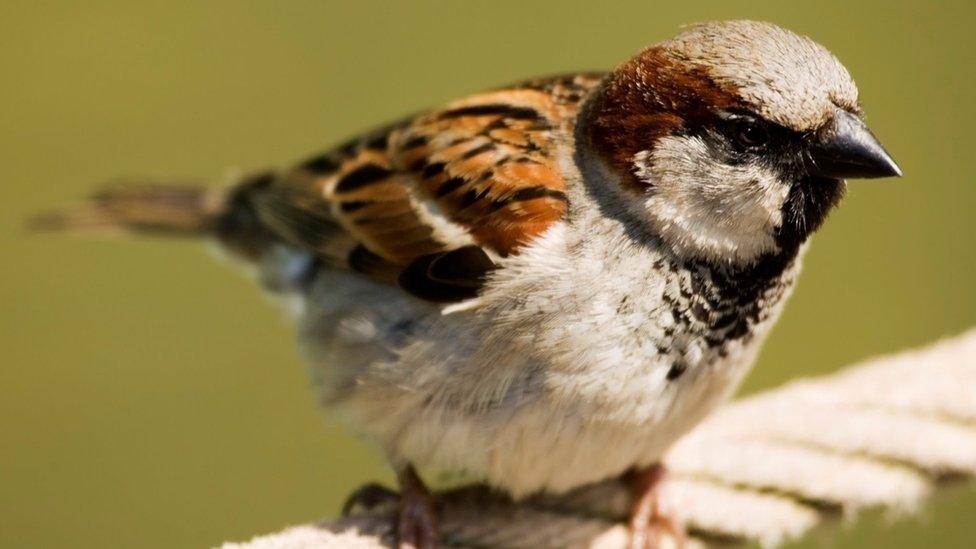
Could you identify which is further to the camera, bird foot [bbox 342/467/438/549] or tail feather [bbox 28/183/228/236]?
tail feather [bbox 28/183/228/236]

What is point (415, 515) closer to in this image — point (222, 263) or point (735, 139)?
point (735, 139)

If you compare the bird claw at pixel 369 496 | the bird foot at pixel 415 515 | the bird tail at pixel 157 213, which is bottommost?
the bird foot at pixel 415 515

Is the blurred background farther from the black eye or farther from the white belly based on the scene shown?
the black eye

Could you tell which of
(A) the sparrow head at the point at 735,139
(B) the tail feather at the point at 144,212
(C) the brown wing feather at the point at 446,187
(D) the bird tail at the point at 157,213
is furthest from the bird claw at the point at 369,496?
(B) the tail feather at the point at 144,212

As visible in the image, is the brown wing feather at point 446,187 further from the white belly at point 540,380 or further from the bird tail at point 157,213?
the bird tail at point 157,213

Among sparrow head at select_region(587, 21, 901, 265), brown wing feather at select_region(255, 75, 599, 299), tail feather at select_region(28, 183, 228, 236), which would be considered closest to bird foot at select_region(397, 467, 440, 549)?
brown wing feather at select_region(255, 75, 599, 299)

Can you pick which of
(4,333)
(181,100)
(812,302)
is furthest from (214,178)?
(812,302)
